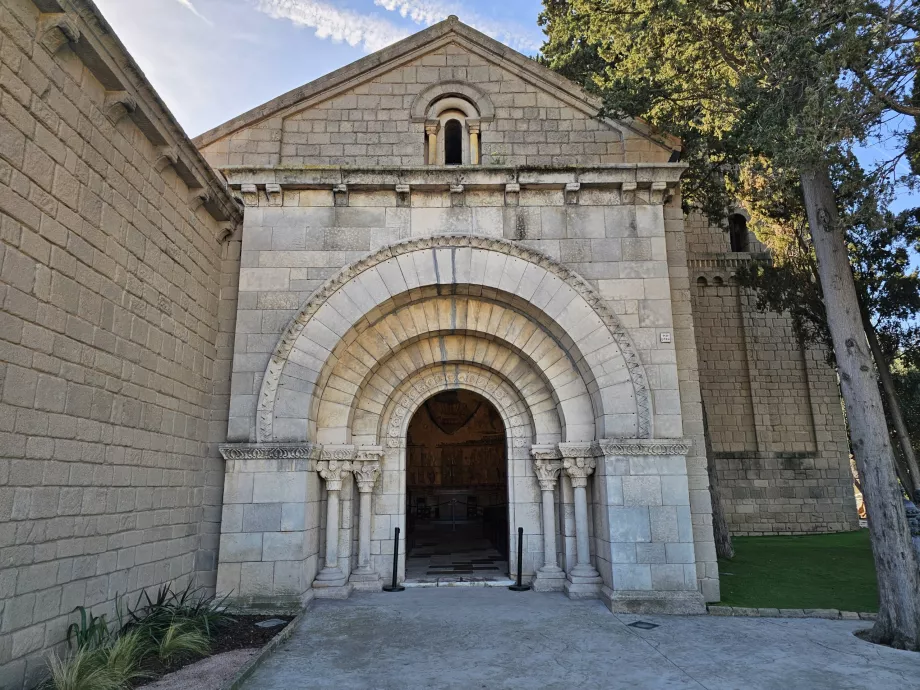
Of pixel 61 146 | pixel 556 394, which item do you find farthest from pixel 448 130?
pixel 61 146

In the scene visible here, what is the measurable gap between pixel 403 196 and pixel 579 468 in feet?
15.8

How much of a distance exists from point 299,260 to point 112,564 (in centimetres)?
455

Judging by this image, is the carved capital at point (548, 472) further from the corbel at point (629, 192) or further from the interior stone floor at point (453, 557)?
the corbel at point (629, 192)

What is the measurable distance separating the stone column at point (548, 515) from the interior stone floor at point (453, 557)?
2.58 ft

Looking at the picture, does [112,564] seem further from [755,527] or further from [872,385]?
[755,527]

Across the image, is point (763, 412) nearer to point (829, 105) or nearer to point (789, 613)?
point (789, 613)

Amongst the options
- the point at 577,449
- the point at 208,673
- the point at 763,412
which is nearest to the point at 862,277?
the point at 763,412

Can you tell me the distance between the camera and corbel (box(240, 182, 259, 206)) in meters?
8.62

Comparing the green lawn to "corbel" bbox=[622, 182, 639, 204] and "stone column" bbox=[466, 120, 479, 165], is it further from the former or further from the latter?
"stone column" bbox=[466, 120, 479, 165]

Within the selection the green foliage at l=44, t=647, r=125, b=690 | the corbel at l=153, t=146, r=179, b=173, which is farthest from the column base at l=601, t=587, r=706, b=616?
the corbel at l=153, t=146, r=179, b=173

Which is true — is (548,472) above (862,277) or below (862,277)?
below

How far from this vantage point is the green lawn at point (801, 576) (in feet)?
26.4

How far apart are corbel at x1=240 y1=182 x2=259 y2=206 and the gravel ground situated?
19.7 feet

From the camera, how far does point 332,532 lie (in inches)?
336
